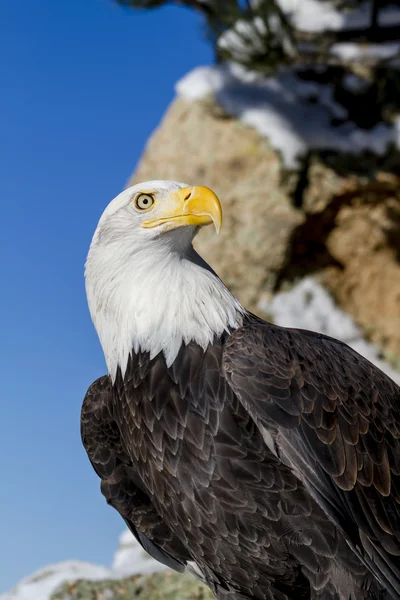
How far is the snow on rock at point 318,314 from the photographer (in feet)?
36.0

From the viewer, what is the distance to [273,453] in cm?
323

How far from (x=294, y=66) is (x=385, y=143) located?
207cm

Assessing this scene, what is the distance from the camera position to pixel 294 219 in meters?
10.9

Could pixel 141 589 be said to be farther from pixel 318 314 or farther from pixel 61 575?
pixel 318 314

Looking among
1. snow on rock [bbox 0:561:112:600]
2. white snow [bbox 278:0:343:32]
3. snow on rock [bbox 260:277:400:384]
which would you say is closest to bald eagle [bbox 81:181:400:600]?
snow on rock [bbox 0:561:112:600]

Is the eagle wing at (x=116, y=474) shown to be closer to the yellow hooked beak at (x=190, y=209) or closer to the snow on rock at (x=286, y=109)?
the yellow hooked beak at (x=190, y=209)

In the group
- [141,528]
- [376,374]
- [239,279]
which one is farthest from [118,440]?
[239,279]

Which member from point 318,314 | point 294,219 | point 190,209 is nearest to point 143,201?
point 190,209

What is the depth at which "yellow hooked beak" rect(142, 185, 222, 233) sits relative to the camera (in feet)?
11.0

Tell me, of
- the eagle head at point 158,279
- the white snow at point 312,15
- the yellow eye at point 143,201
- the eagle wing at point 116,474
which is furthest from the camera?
the white snow at point 312,15

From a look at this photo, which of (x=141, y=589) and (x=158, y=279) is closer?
(x=158, y=279)

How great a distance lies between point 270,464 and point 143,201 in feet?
4.70

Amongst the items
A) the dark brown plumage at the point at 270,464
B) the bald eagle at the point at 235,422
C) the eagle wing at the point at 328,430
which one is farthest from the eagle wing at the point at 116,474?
the eagle wing at the point at 328,430

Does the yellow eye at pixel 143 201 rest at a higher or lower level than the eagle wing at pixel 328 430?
higher
